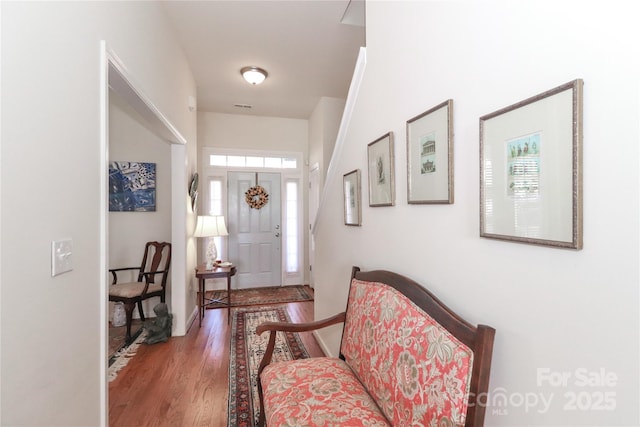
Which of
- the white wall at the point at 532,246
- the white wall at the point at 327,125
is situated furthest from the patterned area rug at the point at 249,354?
the white wall at the point at 327,125

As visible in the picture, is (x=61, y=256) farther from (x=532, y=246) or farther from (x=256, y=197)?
(x=256, y=197)

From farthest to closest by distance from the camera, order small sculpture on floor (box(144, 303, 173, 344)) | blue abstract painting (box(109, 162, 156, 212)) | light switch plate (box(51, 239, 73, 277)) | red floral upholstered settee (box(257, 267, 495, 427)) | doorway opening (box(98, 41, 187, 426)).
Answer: blue abstract painting (box(109, 162, 156, 212)) → small sculpture on floor (box(144, 303, 173, 344)) → doorway opening (box(98, 41, 187, 426)) → light switch plate (box(51, 239, 73, 277)) → red floral upholstered settee (box(257, 267, 495, 427))

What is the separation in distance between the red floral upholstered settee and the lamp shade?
86.7 inches

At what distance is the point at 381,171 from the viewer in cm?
160

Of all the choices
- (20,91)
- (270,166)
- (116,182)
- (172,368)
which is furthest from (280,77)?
(172,368)

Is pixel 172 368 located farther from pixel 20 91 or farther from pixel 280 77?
pixel 280 77

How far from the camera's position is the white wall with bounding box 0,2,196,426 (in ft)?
2.86

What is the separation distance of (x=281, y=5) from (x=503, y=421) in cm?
294

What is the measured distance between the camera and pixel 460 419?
829 mm

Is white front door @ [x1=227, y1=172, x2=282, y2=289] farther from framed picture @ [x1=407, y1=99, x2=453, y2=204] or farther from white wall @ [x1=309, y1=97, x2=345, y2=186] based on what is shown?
framed picture @ [x1=407, y1=99, x2=453, y2=204]

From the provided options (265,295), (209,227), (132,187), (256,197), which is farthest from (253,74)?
(265,295)

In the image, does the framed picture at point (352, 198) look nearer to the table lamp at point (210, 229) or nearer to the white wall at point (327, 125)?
the table lamp at point (210, 229)

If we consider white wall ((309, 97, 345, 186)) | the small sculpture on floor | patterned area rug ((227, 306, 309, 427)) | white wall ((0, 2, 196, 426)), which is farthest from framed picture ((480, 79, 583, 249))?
white wall ((309, 97, 345, 186))

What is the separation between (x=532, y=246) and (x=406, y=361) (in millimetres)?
585
